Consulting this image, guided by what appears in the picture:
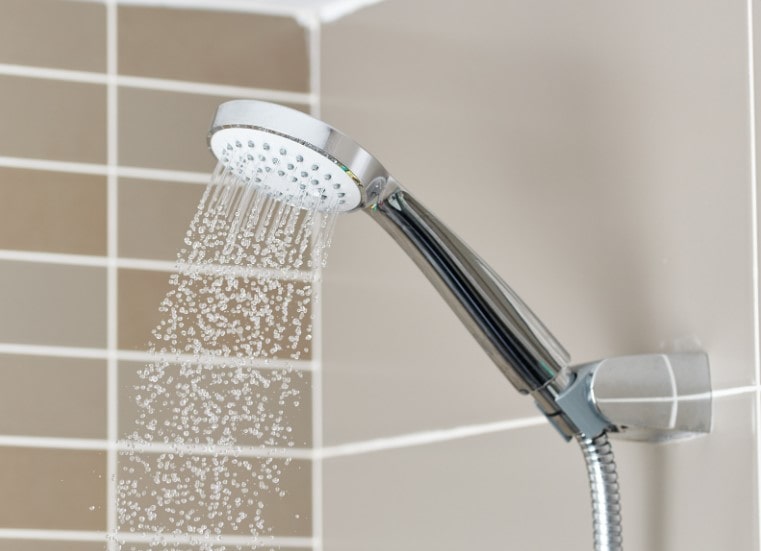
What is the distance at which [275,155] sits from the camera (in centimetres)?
84

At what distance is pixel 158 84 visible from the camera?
1.42m

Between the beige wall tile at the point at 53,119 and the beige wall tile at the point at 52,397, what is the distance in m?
0.22

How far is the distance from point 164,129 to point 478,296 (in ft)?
2.14

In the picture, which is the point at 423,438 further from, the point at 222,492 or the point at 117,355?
the point at 117,355

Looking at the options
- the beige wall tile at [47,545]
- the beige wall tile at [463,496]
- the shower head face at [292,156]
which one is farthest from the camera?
the beige wall tile at [47,545]

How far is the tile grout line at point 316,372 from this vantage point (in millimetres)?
1396

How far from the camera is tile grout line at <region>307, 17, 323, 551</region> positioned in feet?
4.58

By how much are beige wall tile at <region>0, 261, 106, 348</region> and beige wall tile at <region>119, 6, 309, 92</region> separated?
0.24m

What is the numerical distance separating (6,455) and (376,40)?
0.56 meters

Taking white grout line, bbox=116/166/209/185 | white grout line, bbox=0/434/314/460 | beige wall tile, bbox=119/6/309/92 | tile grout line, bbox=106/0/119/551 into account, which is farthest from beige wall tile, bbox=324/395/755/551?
beige wall tile, bbox=119/6/309/92

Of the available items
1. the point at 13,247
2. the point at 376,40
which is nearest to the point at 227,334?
the point at 13,247

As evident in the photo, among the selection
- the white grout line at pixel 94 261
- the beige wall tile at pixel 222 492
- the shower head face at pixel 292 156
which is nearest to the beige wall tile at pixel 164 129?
the white grout line at pixel 94 261

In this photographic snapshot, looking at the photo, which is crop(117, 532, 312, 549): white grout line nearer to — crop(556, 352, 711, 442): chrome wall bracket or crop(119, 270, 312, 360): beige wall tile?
crop(119, 270, 312, 360): beige wall tile

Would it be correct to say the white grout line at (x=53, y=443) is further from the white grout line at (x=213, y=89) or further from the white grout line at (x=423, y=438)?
the white grout line at (x=213, y=89)
